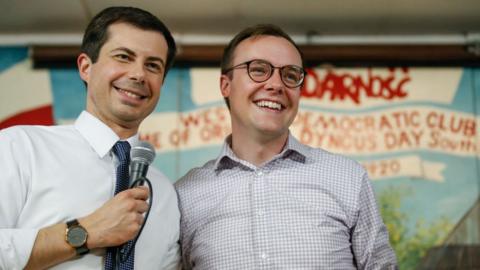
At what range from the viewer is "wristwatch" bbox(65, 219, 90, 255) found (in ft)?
4.06

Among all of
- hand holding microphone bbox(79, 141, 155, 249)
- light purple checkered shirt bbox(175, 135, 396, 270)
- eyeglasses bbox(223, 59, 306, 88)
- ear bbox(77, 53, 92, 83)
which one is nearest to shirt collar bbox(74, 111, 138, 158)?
ear bbox(77, 53, 92, 83)

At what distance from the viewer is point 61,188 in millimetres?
1347

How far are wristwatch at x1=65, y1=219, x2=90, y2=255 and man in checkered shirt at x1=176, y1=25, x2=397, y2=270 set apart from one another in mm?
466

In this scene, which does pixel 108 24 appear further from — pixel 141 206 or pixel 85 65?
pixel 141 206

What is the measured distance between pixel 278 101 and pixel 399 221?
5.60ft

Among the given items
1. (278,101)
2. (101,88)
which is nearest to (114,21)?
(101,88)

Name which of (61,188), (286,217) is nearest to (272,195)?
(286,217)

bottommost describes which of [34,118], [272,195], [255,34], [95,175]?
[34,118]

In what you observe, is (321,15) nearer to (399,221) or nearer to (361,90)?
(361,90)

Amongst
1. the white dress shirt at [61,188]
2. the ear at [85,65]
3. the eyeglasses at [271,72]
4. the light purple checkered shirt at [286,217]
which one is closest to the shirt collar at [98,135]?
the white dress shirt at [61,188]

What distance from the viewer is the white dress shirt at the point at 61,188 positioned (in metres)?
1.27

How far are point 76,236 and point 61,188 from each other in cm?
16

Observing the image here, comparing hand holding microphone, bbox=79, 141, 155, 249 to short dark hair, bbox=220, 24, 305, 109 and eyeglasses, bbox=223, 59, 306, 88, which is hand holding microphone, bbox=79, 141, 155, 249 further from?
short dark hair, bbox=220, 24, 305, 109

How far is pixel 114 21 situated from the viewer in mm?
1538
